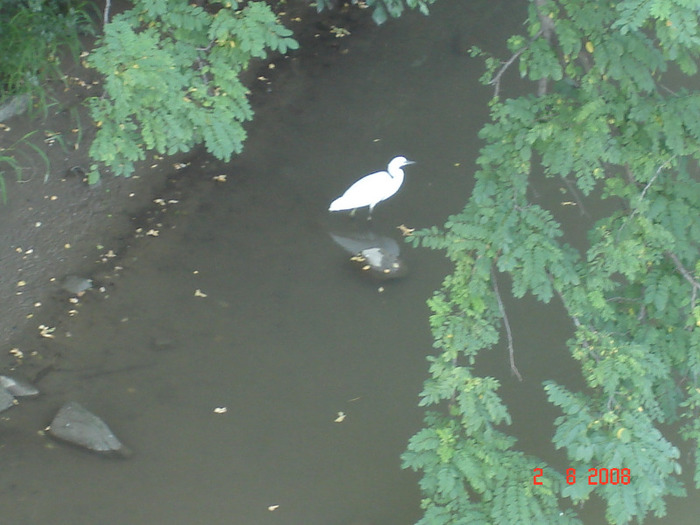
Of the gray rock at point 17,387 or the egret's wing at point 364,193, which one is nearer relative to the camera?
the gray rock at point 17,387

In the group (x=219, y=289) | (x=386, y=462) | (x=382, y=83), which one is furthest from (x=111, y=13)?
(x=386, y=462)

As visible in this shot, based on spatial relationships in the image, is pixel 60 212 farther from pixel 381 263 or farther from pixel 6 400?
pixel 381 263

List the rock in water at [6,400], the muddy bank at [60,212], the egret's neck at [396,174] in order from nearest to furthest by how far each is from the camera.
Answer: the rock in water at [6,400] < the muddy bank at [60,212] < the egret's neck at [396,174]

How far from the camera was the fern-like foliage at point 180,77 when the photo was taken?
3074mm

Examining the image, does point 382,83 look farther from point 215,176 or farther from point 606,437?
point 606,437

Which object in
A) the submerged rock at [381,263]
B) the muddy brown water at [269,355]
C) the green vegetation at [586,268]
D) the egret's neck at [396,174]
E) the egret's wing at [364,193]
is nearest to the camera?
the green vegetation at [586,268]

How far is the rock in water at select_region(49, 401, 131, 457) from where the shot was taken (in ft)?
13.1

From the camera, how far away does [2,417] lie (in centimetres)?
413

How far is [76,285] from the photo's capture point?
15.8 feet

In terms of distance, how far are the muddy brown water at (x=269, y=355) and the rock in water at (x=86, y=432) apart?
60mm
